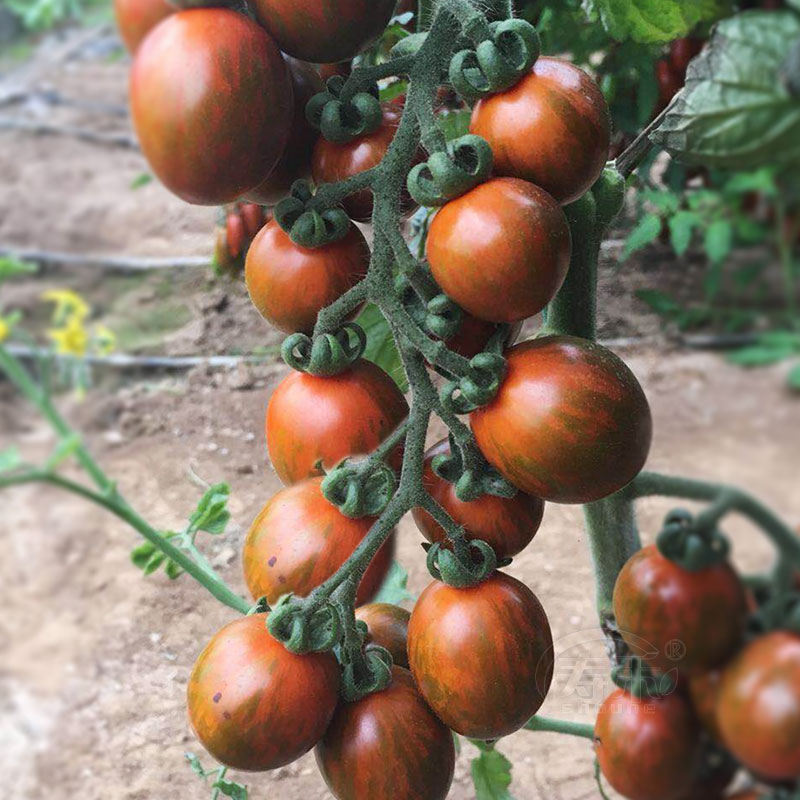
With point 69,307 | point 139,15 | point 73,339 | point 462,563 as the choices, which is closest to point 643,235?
point 462,563

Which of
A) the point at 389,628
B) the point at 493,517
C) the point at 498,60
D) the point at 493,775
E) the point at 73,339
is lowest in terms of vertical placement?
the point at 73,339

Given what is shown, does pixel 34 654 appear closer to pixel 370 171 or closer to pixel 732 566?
pixel 370 171

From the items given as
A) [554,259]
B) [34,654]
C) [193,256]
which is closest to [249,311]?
[193,256]

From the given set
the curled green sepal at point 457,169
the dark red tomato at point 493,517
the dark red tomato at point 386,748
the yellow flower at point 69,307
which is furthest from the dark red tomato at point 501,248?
the yellow flower at point 69,307

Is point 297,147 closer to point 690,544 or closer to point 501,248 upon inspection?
point 501,248

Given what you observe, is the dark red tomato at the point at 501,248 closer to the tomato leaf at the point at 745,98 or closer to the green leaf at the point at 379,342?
the tomato leaf at the point at 745,98

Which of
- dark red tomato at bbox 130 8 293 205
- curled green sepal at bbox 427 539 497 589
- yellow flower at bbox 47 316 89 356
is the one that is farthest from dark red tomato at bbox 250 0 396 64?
yellow flower at bbox 47 316 89 356
